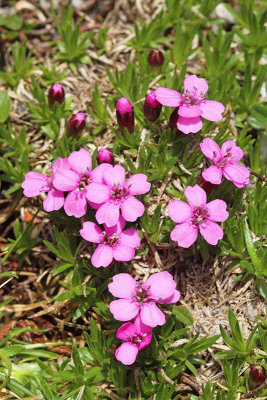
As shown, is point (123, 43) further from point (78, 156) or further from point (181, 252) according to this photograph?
point (181, 252)

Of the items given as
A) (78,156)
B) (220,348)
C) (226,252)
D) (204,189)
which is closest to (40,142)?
(78,156)

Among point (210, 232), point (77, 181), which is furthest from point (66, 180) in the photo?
point (210, 232)

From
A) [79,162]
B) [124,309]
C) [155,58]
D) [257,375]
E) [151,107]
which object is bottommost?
[257,375]

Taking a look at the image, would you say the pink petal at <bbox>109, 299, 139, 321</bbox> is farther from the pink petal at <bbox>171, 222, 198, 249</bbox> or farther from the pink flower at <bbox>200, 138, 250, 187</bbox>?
the pink flower at <bbox>200, 138, 250, 187</bbox>

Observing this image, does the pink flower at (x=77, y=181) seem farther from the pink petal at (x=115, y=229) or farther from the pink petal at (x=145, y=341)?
the pink petal at (x=145, y=341)

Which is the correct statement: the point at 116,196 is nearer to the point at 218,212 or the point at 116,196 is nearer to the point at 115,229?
the point at 115,229
